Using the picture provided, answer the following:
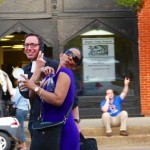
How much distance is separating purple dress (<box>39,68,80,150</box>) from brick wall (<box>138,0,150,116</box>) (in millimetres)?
10496

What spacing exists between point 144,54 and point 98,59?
50.8 inches

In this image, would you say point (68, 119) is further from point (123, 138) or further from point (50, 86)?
point (123, 138)

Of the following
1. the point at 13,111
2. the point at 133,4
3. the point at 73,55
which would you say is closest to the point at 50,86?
the point at 73,55

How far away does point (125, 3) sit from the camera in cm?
1310

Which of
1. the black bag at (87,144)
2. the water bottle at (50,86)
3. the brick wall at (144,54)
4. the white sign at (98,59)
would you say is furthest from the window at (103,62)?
the water bottle at (50,86)

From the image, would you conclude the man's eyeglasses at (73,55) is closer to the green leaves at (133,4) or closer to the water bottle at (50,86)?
the water bottle at (50,86)

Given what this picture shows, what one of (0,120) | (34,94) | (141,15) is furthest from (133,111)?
(34,94)

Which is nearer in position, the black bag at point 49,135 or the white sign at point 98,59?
the black bag at point 49,135

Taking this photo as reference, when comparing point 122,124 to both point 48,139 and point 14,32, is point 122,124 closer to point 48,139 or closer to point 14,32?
point 14,32

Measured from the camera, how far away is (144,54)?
48.9 ft

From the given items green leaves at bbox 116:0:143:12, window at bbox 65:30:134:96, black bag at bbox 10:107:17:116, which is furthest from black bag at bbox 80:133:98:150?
window at bbox 65:30:134:96

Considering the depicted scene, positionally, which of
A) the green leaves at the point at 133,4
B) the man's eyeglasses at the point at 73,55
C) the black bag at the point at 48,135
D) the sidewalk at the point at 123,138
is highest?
the green leaves at the point at 133,4

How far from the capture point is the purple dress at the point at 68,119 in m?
4.52

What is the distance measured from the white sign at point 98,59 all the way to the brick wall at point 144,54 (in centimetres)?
81
